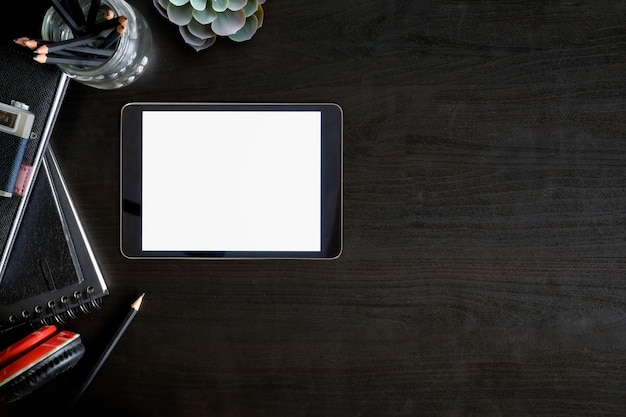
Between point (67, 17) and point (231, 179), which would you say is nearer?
point (67, 17)

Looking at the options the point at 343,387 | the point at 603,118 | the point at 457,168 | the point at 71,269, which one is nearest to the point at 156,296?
the point at 71,269

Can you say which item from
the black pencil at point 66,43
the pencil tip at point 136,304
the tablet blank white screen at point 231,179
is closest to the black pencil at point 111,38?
the black pencil at point 66,43

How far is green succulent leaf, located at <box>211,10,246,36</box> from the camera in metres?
0.60

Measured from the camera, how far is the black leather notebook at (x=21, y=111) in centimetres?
62

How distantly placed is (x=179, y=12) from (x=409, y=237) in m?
0.36

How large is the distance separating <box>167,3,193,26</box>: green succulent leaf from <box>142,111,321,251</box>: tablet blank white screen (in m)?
0.11

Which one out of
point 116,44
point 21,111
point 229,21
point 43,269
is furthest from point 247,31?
point 43,269

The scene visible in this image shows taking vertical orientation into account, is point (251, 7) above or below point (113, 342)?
above

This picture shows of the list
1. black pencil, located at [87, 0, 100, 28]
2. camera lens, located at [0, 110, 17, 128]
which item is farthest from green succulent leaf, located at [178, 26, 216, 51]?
camera lens, located at [0, 110, 17, 128]

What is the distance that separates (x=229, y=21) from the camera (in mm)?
600

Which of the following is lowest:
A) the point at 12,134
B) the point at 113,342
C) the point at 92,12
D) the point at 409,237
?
the point at 113,342

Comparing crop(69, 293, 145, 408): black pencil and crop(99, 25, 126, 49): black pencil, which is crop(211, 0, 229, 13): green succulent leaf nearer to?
crop(99, 25, 126, 49): black pencil

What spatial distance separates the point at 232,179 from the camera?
66 centimetres

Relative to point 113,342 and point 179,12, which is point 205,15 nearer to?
point 179,12
